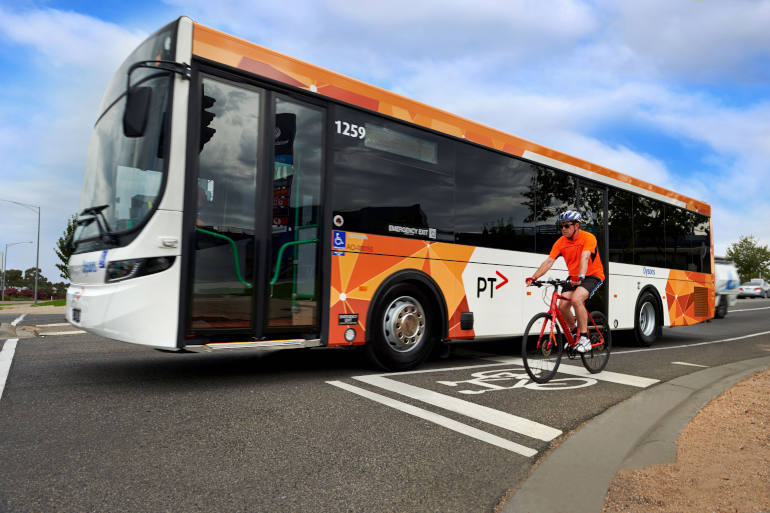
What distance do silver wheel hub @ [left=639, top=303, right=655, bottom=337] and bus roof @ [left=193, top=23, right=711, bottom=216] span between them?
316cm

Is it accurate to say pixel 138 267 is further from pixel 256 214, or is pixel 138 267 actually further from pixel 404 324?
pixel 404 324

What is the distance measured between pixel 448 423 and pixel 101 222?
3669 millimetres

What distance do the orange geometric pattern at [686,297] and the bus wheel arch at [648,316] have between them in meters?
0.50

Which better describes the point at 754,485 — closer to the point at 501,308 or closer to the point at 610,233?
the point at 501,308

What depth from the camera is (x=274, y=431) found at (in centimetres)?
394

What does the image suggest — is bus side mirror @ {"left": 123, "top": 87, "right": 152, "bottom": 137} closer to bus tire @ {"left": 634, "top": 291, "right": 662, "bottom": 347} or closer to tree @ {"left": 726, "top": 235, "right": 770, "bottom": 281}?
bus tire @ {"left": 634, "top": 291, "right": 662, "bottom": 347}

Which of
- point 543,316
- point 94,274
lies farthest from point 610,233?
point 94,274

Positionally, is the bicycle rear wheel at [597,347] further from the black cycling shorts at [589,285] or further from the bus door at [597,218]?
the bus door at [597,218]

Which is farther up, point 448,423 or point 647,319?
point 647,319

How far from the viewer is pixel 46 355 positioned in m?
7.11

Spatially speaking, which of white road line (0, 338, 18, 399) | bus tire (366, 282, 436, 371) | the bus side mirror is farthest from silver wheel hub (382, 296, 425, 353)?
white road line (0, 338, 18, 399)

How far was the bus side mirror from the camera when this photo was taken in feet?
15.4

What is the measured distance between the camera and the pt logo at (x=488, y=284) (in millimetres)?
7359

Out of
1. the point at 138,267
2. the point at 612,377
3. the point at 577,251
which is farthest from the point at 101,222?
the point at 612,377
